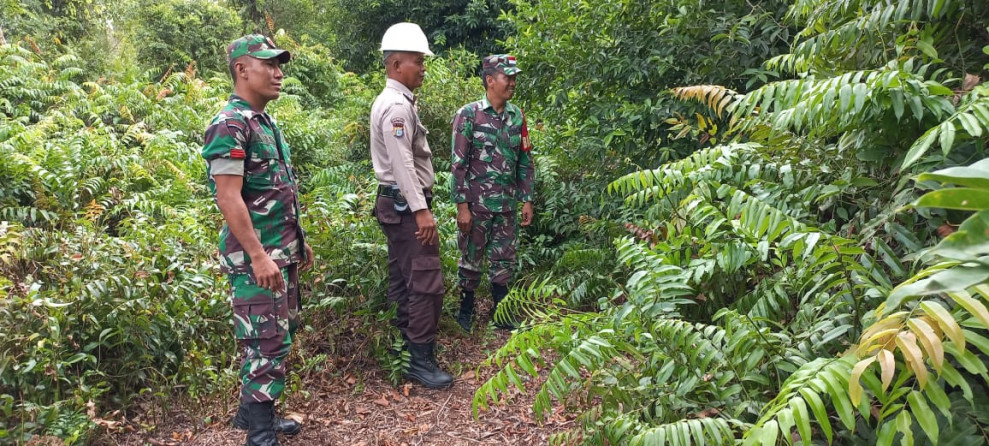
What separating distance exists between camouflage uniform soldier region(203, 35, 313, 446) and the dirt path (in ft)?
1.32

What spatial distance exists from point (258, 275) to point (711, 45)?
3.38m

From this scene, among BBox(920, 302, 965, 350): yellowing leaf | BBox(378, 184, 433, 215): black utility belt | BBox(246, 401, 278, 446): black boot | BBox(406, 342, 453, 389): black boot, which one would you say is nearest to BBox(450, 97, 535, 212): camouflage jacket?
BBox(378, 184, 433, 215): black utility belt

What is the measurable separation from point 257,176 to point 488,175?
6.34 feet

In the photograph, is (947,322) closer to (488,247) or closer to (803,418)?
(803,418)

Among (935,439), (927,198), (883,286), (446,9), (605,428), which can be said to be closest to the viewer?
(927,198)

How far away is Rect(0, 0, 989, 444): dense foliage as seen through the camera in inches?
65.8

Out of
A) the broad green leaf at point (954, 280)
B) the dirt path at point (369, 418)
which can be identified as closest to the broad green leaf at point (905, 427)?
the broad green leaf at point (954, 280)

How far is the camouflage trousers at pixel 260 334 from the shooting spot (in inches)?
113

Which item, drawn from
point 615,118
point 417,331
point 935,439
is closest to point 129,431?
point 417,331

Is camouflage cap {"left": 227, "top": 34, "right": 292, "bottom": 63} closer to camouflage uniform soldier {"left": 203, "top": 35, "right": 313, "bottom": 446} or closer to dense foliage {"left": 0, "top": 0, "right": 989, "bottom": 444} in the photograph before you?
camouflage uniform soldier {"left": 203, "top": 35, "right": 313, "bottom": 446}

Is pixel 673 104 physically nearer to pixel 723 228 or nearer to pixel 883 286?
pixel 723 228

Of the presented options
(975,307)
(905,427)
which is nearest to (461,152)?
(905,427)

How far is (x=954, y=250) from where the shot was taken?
0.94 meters

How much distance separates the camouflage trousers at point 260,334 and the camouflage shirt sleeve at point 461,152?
1.72 meters
